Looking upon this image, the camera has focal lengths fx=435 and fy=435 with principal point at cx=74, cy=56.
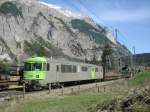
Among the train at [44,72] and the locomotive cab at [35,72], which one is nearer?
the locomotive cab at [35,72]

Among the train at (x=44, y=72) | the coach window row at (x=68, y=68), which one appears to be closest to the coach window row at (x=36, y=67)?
the train at (x=44, y=72)

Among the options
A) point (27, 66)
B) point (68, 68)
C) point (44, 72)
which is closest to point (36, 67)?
point (44, 72)

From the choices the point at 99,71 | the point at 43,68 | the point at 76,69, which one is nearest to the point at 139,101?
the point at 43,68

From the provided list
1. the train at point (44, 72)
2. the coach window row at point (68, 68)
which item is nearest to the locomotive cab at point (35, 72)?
the train at point (44, 72)

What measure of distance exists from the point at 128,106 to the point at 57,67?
32.5 meters

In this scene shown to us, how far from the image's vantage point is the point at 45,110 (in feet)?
67.6

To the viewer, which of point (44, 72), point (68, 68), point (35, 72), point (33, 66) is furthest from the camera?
point (68, 68)

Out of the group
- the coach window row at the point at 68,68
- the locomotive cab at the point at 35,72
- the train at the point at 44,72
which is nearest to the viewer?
the locomotive cab at the point at 35,72

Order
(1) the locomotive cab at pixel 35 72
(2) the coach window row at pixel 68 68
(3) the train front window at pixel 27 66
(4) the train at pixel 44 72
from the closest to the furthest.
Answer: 1. (1) the locomotive cab at pixel 35 72
2. (4) the train at pixel 44 72
3. (3) the train front window at pixel 27 66
4. (2) the coach window row at pixel 68 68

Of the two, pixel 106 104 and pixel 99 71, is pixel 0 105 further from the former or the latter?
pixel 99 71

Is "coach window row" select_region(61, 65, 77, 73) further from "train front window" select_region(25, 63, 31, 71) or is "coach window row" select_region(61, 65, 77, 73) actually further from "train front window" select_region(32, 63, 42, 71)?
"train front window" select_region(32, 63, 42, 71)

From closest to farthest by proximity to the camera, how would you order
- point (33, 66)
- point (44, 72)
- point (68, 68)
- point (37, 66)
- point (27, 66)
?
point (44, 72) < point (37, 66) < point (33, 66) < point (27, 66) < point (68, 68)

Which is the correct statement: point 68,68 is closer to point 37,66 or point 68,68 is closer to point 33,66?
point 33,66

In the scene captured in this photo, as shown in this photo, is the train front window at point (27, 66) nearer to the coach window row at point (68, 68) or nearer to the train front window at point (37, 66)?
the train front window at point (37, 66)
